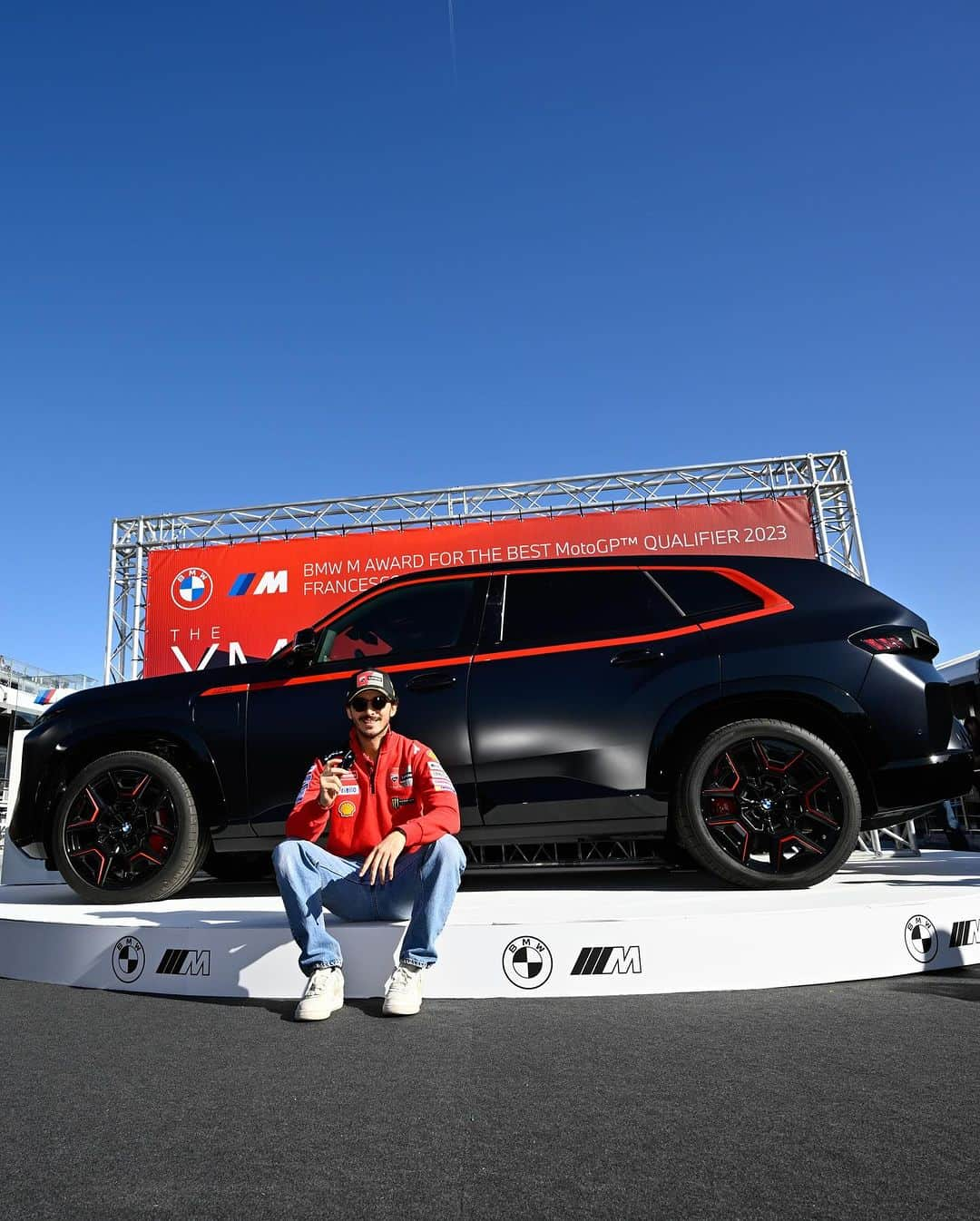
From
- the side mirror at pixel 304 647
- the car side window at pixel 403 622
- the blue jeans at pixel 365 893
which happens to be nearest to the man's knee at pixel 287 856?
the blue jeans at pixel 365 893

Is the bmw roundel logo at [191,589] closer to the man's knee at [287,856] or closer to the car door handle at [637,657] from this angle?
the car door handle at [637,657]

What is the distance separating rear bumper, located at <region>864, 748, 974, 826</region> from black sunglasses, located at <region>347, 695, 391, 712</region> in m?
2.12

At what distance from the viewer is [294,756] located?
12.9 feet

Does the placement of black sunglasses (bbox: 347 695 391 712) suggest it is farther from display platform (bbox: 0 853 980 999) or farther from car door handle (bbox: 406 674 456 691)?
display platform (bbox: 0 853 980 999)

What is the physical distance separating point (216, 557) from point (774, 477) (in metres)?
7.22

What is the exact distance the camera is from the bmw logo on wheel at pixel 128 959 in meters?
3.21

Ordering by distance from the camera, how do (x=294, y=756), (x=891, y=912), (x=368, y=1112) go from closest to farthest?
(x=368, y=1112)
(x=891, y=912)
(x=294, y=756)

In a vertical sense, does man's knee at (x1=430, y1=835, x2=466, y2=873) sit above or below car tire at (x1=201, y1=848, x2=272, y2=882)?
above

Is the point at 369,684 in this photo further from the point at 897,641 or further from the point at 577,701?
the point at 897,641

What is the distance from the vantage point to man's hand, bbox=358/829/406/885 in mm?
2879

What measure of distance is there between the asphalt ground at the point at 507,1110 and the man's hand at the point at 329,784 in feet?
2.28

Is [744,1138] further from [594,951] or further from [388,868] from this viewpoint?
[388,868]

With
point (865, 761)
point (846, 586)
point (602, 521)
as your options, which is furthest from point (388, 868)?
point (602, 521)

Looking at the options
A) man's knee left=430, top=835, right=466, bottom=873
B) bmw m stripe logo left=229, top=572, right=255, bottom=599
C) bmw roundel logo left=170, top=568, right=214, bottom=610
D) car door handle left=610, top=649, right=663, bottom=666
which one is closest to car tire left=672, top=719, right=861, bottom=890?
car door handle left=610, top=649, right=663, bottom=666
